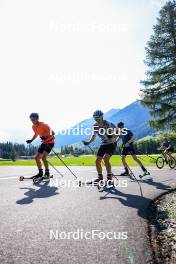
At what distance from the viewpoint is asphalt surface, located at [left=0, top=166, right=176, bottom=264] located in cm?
452

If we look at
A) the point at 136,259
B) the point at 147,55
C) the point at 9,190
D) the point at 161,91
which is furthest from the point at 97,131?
the point at 147,55

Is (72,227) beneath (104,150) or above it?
beneath

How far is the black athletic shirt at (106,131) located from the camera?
37.6 feet

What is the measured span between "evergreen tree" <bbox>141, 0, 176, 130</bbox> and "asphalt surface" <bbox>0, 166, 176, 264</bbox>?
24.2 m

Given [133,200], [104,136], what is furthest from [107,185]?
[133,200]

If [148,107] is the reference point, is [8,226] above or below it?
below

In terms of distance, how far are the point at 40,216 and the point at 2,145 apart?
19400 centimetres

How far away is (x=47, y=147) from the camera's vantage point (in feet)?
46.7

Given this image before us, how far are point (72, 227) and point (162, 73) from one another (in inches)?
1185

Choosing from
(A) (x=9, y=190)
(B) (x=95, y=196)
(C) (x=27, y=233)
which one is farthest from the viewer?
(A) (x=9, y=190)

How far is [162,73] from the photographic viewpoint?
34.0 metres

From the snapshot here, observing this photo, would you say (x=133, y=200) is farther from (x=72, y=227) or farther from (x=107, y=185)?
(x=72, y=227)

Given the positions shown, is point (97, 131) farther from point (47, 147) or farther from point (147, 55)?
point (147, 55)

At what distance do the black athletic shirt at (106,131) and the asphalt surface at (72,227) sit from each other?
2196 millimetres
